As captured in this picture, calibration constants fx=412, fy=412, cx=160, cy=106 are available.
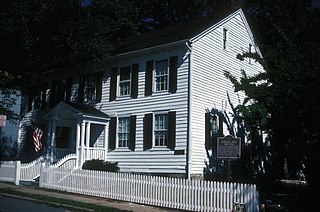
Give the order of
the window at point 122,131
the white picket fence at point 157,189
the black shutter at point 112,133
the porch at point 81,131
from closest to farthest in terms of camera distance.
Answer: the white picket fence at point 157,189 → the window at point 122,131 → the porch at point 81,131 → the black shutter at point 112,133

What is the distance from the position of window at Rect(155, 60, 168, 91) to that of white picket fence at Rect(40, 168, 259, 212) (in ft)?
20.1

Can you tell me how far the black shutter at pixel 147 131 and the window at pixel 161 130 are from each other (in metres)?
0.25

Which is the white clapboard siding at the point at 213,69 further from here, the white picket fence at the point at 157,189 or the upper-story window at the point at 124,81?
the white picket fence at the point at 157,189

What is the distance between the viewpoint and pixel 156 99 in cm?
2086

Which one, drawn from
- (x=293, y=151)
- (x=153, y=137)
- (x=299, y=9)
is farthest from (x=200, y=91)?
(x=299, y=9)

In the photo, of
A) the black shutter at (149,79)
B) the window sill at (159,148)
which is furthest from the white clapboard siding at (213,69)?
the black shutter at (149,79)

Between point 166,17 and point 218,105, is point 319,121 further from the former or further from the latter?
point 166,17

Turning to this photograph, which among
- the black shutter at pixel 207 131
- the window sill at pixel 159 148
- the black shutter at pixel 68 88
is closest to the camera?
the window sill at pixel 159 148

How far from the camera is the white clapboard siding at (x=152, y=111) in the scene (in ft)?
64.2

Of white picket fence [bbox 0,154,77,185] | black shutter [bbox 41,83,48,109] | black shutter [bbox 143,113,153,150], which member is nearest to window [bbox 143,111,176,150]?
black shutter [bbox 143,113,153,150]

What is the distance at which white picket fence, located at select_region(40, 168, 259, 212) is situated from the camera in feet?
42.0

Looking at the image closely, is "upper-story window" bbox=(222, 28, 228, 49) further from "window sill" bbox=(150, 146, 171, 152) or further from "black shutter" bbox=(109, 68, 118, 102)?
"window sill" bbox=(150, 146, 171, 152)

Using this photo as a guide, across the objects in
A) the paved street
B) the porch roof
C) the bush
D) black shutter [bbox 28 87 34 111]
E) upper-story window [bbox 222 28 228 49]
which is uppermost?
upper-story window [bbox 222 28 228 49]

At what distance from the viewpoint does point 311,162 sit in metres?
18.4
